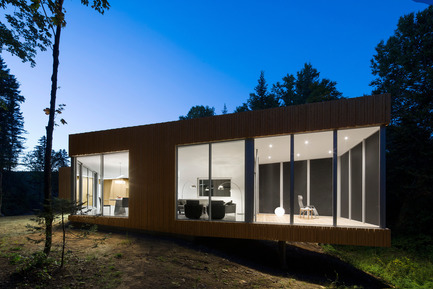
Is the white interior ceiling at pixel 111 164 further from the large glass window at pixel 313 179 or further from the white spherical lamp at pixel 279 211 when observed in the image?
the large glass window at pixel 313 179

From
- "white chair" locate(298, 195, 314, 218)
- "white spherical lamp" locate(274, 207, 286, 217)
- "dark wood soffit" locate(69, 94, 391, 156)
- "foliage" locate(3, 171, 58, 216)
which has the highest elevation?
"dark wood soffit" locate(69, 94, 391, 156)

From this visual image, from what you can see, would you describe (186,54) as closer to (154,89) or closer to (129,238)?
(154,89)

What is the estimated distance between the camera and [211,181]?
791cm

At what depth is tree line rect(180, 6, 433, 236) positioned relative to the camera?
14.1m

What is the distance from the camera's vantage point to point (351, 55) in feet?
375

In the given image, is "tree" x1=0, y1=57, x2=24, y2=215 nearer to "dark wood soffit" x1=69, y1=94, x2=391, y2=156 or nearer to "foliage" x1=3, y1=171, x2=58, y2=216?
"foliage" x1=3, y1=171, x2=58, y2=216

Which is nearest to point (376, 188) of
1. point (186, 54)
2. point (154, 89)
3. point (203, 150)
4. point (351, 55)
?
point (203, 150)

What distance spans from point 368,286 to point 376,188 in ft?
10.5

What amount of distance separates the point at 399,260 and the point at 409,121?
26.3 feet

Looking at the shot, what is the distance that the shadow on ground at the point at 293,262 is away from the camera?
24.4 feet

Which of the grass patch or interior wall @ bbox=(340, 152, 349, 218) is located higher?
interior wall @ bbox=(340, 152, 349, 218)

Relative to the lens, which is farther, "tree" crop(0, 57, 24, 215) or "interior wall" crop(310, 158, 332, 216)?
"tree" crop(0, 57, 24, 215)

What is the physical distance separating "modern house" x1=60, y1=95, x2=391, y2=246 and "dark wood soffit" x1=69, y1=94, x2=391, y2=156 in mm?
24

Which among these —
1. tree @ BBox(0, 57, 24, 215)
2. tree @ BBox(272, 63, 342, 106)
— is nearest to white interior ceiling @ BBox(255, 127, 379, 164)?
tree @ BBox(272, 63, 342, 106)
